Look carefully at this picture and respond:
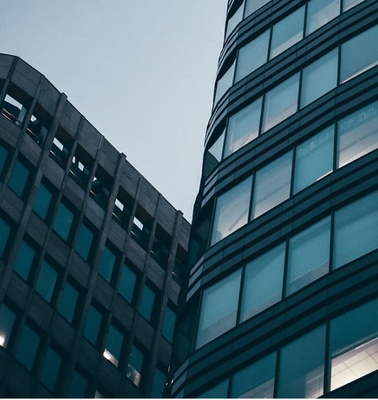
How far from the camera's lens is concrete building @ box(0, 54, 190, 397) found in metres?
46.8

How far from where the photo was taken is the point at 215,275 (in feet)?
119

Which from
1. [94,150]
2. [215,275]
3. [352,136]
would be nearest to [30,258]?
[94,150]

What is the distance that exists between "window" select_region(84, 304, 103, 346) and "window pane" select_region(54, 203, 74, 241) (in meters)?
3.62

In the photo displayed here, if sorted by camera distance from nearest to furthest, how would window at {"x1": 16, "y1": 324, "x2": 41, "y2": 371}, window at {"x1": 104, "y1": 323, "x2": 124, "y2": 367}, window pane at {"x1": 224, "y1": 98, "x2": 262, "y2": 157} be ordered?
window pane at {"x1": 224, "y1": 98, "x2": 262, "y2": 157} → window at {"x1": 16, "y1": 324, "x2": 41, "y2": 371} → window at {"x1": 104, "y1": 323, "x2": 124, "y2": 367}

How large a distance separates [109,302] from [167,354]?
15.2ft

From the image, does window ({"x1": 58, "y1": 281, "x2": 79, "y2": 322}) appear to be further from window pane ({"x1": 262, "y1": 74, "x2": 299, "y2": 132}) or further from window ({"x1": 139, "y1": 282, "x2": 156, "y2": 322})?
window pane ({"x1": 262, "y1": 74, "x2": 299, "y2": 132})

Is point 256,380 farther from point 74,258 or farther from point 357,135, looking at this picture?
point 74,258

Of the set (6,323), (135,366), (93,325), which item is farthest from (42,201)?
(135,366)

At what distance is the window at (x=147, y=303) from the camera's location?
5456 cm

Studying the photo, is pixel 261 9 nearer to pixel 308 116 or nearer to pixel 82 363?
pixel 308 116

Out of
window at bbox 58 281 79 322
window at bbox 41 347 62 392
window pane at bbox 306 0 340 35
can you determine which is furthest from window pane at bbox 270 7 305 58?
window at bbox 41 347 62 392

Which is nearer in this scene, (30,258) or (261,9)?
(261,9)

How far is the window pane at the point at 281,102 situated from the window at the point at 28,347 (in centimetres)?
1439

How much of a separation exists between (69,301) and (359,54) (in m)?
19.2
